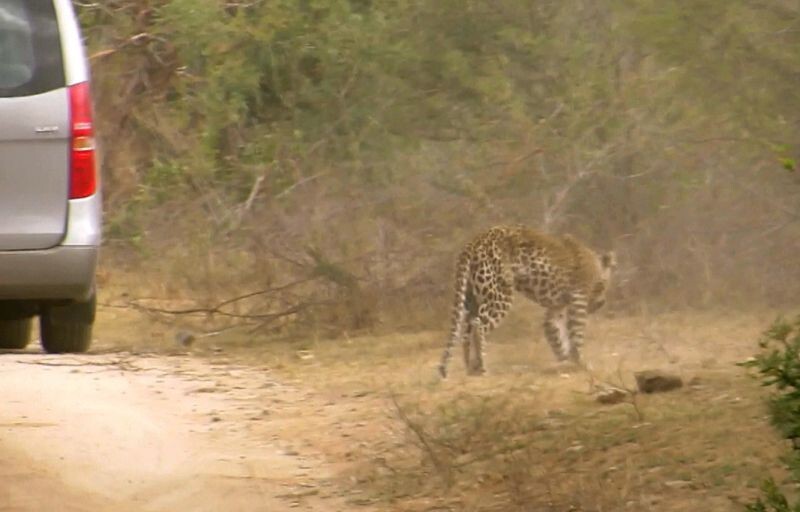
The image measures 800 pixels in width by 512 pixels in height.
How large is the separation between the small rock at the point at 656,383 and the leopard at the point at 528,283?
2.67 m

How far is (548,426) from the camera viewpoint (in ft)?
30.7

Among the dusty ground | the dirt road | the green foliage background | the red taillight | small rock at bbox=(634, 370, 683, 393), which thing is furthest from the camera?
the green foliage background

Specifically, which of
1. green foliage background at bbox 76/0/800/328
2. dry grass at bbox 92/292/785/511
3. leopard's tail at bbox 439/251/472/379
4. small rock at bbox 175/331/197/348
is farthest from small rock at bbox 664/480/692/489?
small rock at bbox 175/331/197/348

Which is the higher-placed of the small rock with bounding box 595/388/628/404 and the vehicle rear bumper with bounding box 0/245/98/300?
the vehicle rear bumper with bounding box 0/245/98/300

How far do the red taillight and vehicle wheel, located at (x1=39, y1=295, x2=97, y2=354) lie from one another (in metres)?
1.74

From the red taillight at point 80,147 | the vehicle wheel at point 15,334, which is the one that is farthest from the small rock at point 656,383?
the vehicle wheel at point 15,334

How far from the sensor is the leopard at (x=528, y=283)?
1279cm

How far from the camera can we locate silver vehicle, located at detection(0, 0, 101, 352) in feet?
28.7

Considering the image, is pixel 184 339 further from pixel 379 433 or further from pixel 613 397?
pixel 613 397

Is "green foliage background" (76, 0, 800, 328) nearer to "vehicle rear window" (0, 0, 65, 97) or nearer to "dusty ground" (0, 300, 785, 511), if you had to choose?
"dusty ground" (0, 300, 785, 511)

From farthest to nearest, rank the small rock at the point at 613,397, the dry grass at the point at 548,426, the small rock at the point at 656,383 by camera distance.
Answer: the small rock at the point at 656,383, the small rock at the point at 613,397, the dry grass at the point at 548,426

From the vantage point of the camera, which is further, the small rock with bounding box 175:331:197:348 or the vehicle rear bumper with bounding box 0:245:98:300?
the small rock with bounding box 175:331:197:348

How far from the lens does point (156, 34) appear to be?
731 inches

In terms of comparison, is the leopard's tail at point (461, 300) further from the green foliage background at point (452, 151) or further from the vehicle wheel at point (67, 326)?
A: the vehicle wheel at point (67, 326)
